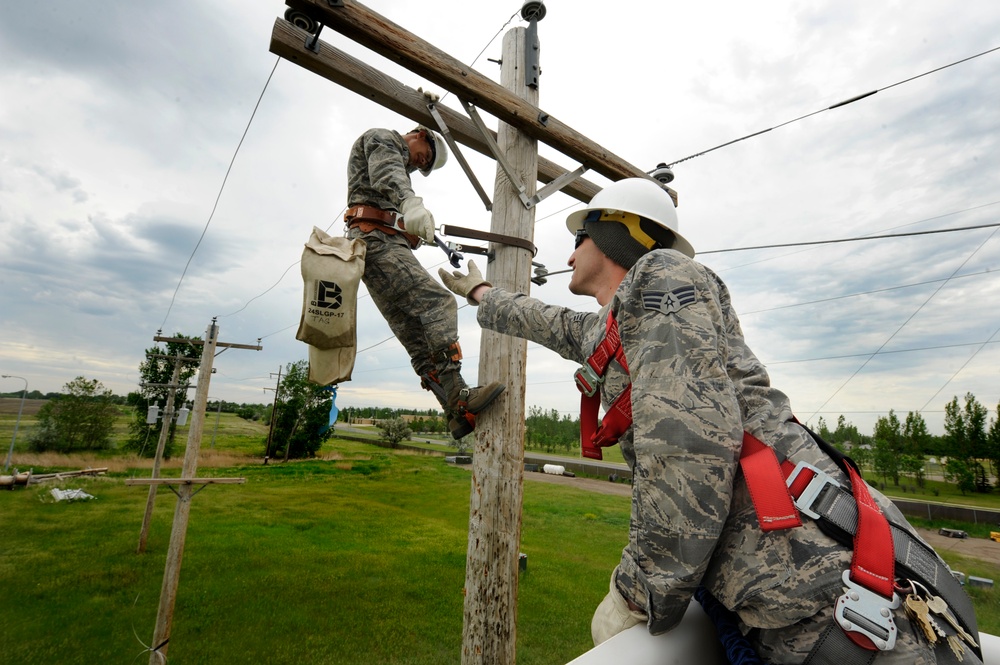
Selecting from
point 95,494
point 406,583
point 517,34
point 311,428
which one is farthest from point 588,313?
point 311,428

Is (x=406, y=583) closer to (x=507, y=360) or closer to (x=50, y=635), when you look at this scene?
(x=50, y=635)

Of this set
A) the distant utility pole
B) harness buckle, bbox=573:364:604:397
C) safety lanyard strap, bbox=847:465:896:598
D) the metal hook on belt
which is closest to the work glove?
the metal hook on belt

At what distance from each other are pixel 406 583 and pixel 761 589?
17.5m

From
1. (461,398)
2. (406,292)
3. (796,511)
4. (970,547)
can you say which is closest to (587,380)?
(796,511)

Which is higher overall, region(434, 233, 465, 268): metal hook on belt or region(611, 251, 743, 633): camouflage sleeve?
region(434, 233, 465, 268): metal hook on belt

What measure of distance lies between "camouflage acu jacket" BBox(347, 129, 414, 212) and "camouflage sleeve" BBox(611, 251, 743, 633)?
6.74ft

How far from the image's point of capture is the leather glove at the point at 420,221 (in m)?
2.59

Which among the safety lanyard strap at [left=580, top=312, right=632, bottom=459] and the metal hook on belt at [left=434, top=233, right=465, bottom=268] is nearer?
the safety lanyard strap at [left=580, top=312, right=632, bottom=459]

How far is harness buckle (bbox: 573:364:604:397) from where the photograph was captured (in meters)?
1.54

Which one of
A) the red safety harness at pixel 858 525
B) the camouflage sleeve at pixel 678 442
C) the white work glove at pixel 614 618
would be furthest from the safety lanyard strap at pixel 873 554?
the white work glove at pixel 614 618

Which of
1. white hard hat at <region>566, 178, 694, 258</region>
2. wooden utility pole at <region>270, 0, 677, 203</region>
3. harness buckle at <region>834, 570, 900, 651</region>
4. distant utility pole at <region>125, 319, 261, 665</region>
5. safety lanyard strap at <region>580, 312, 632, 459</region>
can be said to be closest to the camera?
harness buckle at <region>834, 570, 900, 651</region>

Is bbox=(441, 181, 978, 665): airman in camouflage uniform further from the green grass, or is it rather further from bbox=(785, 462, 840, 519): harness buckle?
the green grass

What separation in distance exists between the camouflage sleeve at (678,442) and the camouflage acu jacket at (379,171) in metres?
2.05

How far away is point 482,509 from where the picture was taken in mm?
2645
